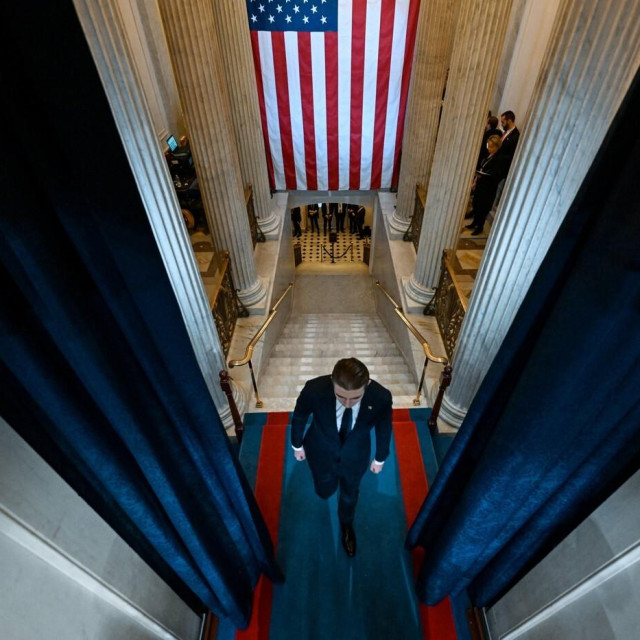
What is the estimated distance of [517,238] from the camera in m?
2.51

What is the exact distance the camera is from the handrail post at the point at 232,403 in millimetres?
3490

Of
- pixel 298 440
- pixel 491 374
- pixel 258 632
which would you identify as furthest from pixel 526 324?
pixel 258 632

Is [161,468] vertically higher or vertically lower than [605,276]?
lower

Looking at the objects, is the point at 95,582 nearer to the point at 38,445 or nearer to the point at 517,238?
the point at 38,445

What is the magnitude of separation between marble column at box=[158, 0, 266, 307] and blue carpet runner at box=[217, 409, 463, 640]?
283cm

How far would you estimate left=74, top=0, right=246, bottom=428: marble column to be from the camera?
6.82ft

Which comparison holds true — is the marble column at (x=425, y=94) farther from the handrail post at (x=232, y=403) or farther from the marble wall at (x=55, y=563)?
the marble wall at (x=55, y=563)

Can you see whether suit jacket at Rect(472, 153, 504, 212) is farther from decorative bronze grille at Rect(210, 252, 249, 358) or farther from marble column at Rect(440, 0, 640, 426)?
decorative bronze grille at Rect(210, 252, 249, 358)

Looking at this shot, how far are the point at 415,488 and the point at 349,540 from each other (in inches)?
29.6

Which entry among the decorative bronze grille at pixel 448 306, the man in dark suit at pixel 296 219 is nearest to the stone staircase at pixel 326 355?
the decorative bronze grille at pixel 448 306

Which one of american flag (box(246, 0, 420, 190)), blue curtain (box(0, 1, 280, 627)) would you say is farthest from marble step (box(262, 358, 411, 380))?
american flag (box(246, 0, 420, 190))

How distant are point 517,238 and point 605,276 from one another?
5.37 ft

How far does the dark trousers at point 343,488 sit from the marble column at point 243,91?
5.37 m

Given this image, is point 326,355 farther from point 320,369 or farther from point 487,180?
point 487,180
